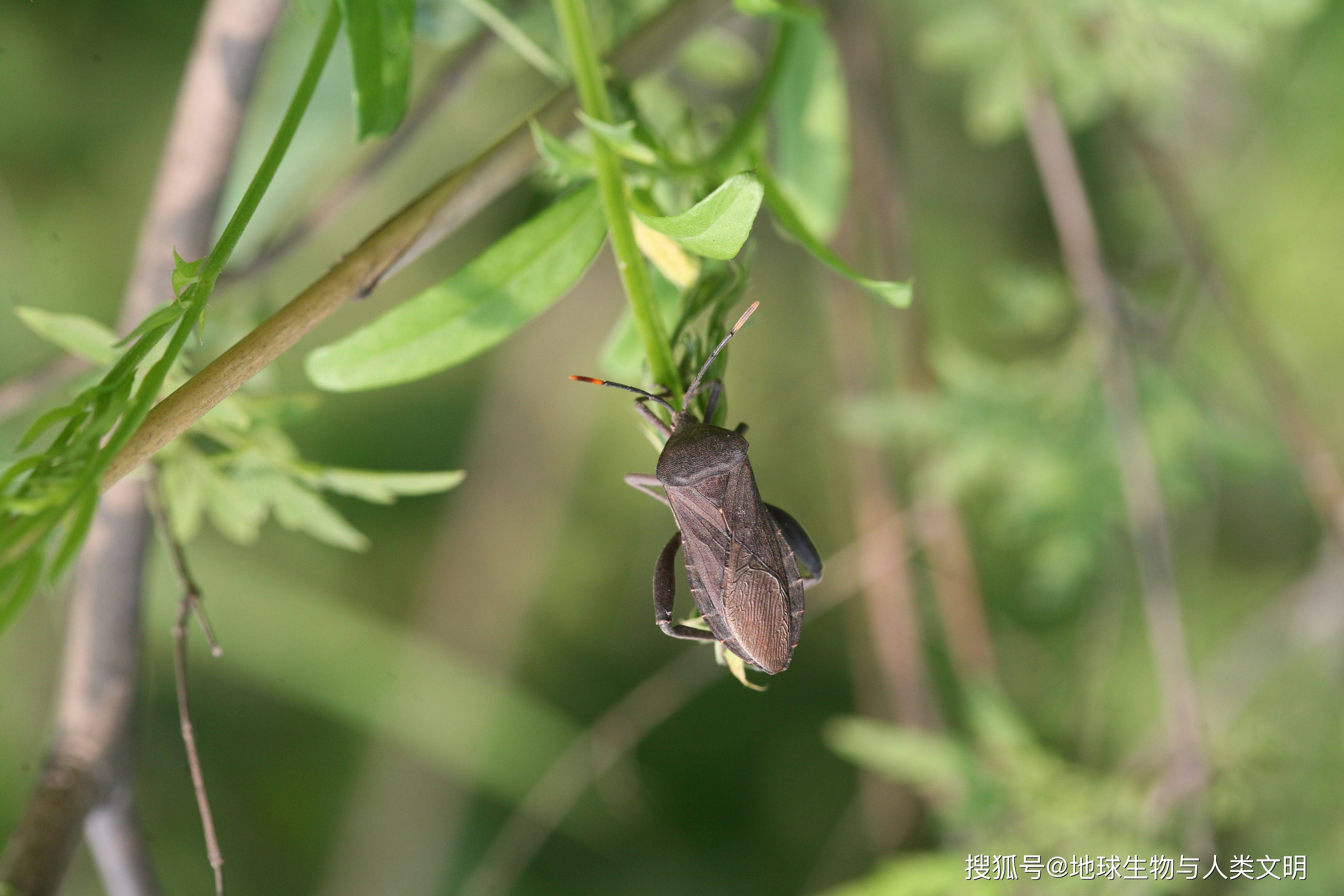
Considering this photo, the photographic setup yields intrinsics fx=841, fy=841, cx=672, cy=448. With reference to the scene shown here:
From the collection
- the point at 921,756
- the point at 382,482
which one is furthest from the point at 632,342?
the point at 921,756

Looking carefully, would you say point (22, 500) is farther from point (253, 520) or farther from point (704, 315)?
point (704, 315)

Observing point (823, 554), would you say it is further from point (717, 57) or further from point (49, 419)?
point (49, 419)

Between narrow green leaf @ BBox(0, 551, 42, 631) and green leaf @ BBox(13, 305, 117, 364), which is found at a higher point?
green leaf @ BBox(13, 305, 117, 364)

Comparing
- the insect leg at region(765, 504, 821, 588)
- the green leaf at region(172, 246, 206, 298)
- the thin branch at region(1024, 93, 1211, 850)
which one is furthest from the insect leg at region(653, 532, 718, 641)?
the thin branch at region(1024, 93, 1211, 850)

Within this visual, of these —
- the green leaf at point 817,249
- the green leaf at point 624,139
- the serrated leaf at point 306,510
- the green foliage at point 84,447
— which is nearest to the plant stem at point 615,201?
the green leaf at point 624,139

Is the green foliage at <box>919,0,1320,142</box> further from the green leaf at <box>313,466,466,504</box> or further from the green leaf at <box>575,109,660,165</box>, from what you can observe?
the green leaf at <box>313,466,466,504</box>
